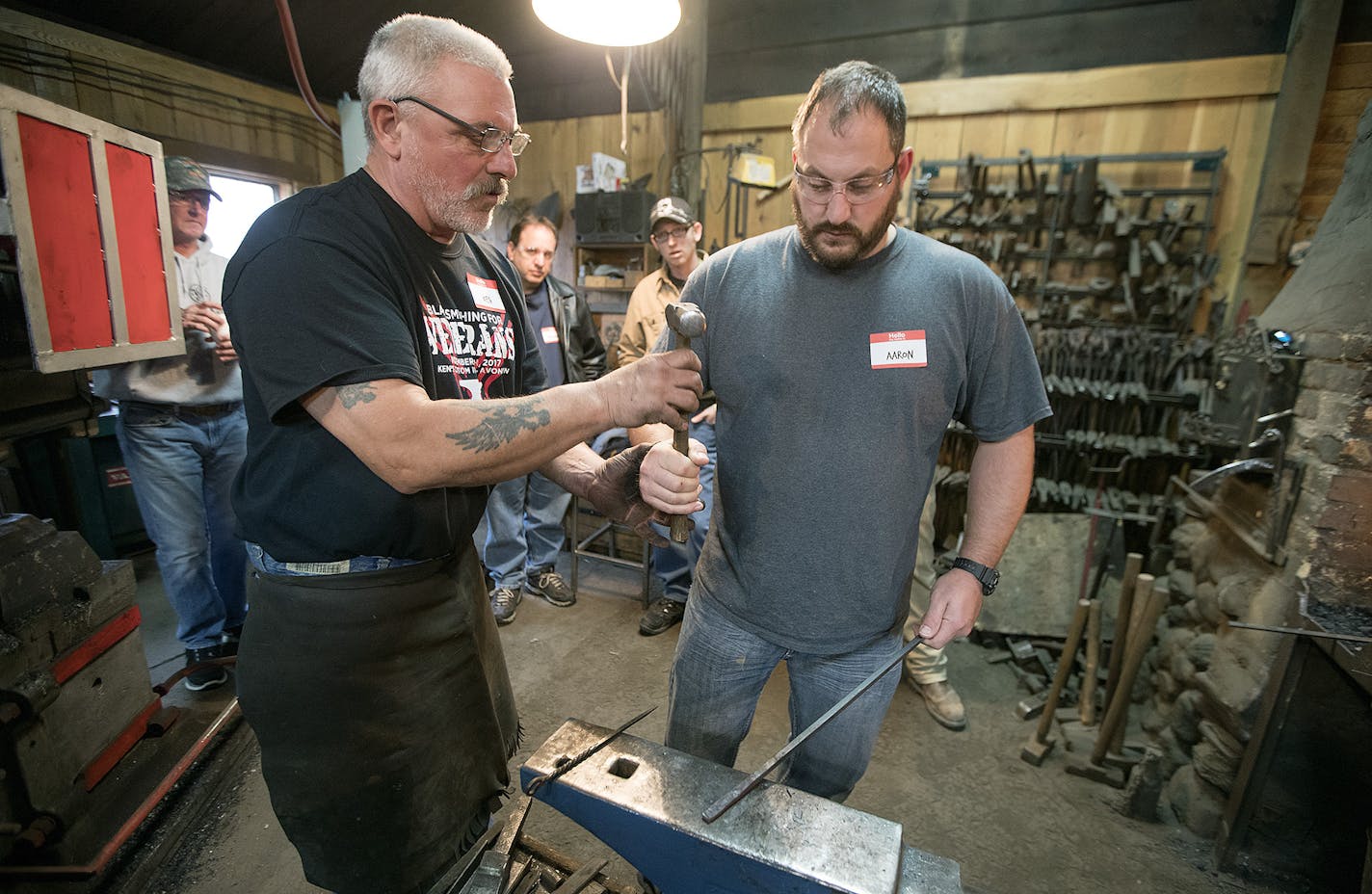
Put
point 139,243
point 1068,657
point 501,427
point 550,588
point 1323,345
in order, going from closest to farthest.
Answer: point 501,427
point 1323,345
point 139,243
point 1068,657
point 550,588

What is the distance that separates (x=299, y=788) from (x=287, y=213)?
109 centimetres

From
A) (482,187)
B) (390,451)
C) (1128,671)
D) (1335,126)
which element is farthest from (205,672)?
(1335,126)

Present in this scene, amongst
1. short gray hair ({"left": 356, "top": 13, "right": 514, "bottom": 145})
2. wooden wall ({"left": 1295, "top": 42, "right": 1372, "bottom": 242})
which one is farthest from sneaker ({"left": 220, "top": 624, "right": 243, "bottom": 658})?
wooden wall ({"left": 1295, "top": 42, "right": 1372, "bottom": 242})

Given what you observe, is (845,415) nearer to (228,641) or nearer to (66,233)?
(66,233)

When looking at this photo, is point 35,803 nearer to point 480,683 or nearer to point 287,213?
point 480,683

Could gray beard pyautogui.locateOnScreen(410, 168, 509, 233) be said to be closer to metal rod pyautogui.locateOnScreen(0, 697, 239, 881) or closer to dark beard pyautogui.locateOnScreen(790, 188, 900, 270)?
dark beard pyautogui.locateOnScreen(790, 188, 900, 270)

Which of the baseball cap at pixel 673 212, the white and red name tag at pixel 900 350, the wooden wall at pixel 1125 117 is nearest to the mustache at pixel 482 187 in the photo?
the white and red name tag at pixel 900 350

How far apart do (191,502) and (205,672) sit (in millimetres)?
772

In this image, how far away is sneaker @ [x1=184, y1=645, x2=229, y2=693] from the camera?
2908mm

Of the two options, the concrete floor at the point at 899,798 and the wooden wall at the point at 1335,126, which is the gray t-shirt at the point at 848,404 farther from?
the wooden wall at the point at 1335,126

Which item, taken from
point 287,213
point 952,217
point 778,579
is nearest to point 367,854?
point 778,579

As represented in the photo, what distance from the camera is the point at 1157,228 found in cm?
367

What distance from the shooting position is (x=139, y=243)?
242 cm

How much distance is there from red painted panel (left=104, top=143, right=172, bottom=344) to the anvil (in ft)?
7.98
